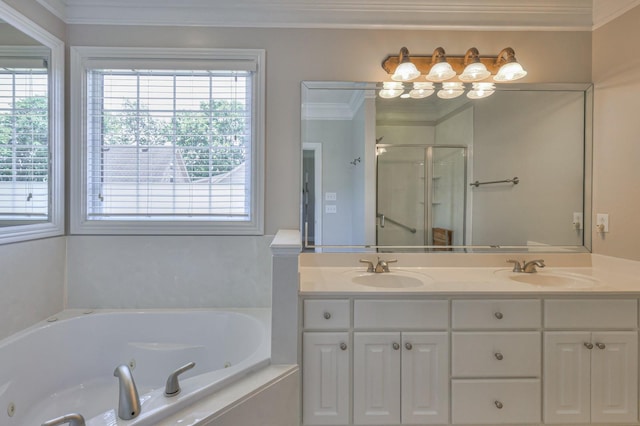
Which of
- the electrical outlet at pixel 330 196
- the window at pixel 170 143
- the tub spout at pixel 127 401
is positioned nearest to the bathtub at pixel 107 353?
the tub spout at pixel 127 401

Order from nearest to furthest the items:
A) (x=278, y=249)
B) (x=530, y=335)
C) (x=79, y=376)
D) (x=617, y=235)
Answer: (x=278, y=249) < (x=530, y=335) < (x=79, y=376) < (x=617, y=235)

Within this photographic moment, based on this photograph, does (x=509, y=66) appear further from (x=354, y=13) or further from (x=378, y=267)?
(x=378, y=267)

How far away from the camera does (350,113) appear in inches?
75.6

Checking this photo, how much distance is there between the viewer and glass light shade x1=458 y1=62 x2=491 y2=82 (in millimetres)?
1803

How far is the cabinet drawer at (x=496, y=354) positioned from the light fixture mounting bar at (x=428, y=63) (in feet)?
4.94

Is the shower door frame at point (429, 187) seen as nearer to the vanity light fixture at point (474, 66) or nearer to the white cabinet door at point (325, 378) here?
the vanity light fixture at point (474, 66)

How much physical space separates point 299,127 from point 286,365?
1317 mm

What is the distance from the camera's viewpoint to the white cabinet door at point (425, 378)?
1.42 metres

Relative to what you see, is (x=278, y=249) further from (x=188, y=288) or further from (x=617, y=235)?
(x=617, y=235)

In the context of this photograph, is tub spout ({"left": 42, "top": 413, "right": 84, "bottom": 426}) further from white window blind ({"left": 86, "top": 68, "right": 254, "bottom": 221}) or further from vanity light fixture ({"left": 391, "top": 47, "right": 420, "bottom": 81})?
vanity light fixture ({"left": 391, "top": 47, "right": 420, "bottom": 81})

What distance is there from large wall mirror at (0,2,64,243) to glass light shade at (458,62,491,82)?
2.37 meters

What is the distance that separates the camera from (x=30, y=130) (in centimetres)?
168

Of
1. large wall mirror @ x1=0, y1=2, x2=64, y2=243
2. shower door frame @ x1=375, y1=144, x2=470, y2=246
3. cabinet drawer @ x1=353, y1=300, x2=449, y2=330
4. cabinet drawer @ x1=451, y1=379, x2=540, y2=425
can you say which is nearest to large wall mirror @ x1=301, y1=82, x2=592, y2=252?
shower door frame @ x1=375, y1=144, x2=470, y2=246

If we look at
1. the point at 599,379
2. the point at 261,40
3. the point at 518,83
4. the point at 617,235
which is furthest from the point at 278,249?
the point at 617,235
